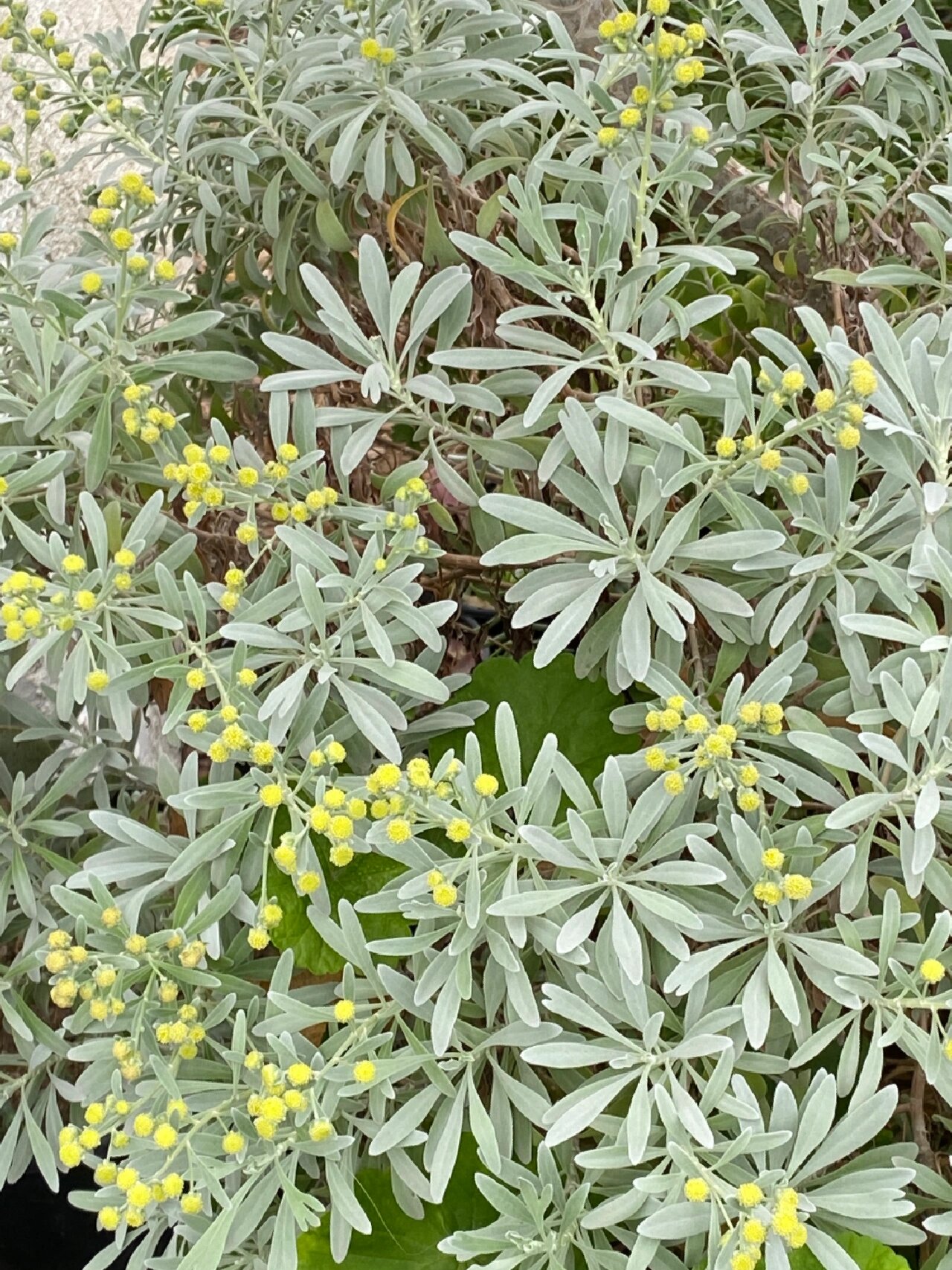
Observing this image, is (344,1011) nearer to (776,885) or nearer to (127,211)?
(776,885)

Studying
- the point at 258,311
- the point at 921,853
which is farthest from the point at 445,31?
the point at 921,853

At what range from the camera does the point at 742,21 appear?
92 centimetres

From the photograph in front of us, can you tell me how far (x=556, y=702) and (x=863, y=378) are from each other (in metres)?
0.31

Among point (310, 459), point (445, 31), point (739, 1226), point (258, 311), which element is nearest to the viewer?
point (739, 1226)

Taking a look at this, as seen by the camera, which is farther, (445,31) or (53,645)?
(445,31)

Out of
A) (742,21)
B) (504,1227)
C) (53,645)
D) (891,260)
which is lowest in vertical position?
(504,1227)

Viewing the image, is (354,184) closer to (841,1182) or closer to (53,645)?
(53,645)

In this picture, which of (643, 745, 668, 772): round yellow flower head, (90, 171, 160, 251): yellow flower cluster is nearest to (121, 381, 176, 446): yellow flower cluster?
(90, 171, 160, 251): yellow flower cluster

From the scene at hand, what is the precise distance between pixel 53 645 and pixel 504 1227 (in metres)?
0.39

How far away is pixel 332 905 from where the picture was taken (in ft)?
2.13

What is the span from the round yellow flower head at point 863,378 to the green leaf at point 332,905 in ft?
1.20

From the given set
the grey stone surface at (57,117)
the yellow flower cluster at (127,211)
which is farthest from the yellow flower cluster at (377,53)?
the grey stone surface at (57,117)

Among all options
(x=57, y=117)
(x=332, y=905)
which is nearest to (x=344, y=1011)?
(x=332, y=905)

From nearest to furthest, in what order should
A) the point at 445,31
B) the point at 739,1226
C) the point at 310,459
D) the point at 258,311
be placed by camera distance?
the point at 739,1226 → the point at 310,459 → the point at 445,31 → the point at 258,311
